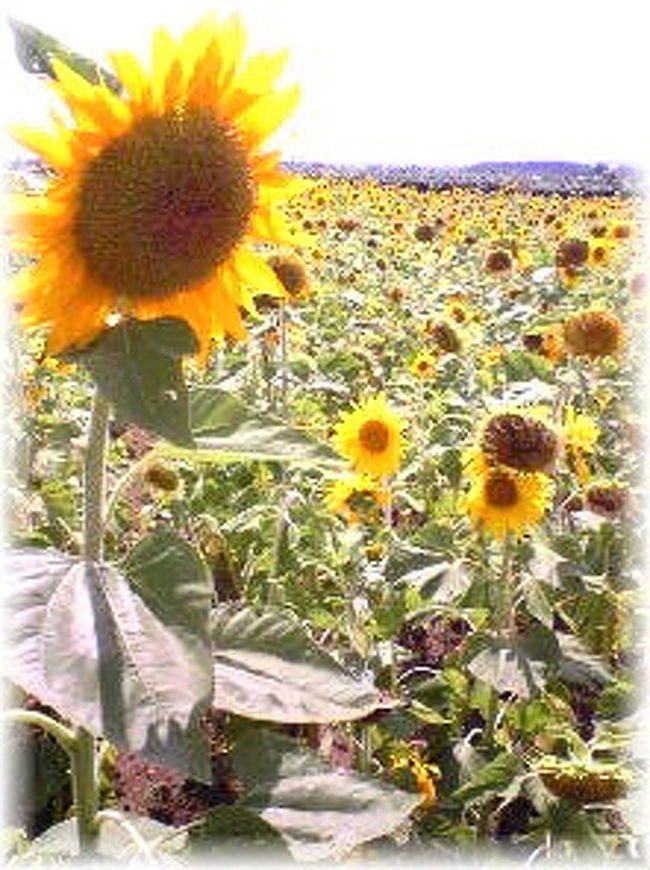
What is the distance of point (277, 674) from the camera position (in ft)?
2.90

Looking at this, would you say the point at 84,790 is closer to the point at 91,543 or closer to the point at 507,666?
the point at 91,543

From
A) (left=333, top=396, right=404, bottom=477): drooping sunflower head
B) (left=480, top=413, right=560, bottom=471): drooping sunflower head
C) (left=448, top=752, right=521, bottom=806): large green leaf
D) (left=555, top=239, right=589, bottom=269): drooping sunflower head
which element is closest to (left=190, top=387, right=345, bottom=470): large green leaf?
(left=448, top=752, right=521, bottom=806): large green leaf

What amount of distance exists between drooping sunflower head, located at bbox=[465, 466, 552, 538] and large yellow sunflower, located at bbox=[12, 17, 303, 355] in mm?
1191

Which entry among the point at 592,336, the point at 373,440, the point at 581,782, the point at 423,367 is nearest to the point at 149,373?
the point at 581,782

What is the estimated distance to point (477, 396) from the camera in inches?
127

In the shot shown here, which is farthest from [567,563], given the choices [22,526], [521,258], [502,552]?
[521,258]

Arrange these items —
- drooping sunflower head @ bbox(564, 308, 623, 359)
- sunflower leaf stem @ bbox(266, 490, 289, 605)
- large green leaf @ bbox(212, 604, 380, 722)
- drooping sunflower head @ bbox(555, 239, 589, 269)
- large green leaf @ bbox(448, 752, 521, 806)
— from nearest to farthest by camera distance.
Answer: large green leaf @ bbox(212, 604, 380, 722) < large green leaf @ bbox(448, 752, 521, 806) < sunflower leaf stem @ bbox(266, 490, 289, 605) < drooping sunflower head @ bbox(564, 308, 623, 359) < drooping sunflower head @ bbox(555, 239, 589, 269)

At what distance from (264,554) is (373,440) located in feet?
1.23

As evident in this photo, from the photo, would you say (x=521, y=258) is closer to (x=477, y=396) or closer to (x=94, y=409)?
(x=477, y=396)

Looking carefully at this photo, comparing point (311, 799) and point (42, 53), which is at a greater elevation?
point (42, 53)

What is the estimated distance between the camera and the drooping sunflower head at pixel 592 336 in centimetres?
294

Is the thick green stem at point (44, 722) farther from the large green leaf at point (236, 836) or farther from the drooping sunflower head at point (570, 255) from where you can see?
the drooping sunflower head at point (570, 255)

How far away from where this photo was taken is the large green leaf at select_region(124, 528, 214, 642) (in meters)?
0.82

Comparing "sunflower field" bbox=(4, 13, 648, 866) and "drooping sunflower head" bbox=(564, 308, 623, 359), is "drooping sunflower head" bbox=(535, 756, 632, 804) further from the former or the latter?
"drooping sunflower head" bbox=(564, 308, 623, 359)
